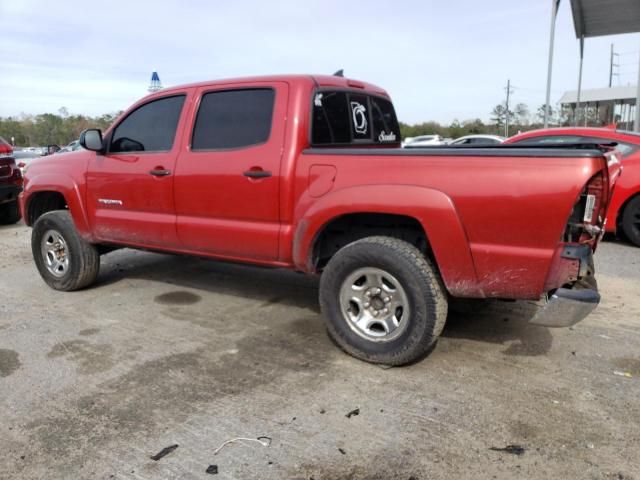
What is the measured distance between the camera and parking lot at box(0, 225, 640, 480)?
2.65 meters

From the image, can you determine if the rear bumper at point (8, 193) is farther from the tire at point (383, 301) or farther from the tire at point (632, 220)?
the tire at point (632, 220)

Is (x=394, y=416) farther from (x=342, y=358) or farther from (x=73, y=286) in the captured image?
(x=73, y=286)

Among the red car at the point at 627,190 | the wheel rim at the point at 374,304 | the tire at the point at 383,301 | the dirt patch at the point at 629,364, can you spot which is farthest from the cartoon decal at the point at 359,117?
the red car at the point at 627,190

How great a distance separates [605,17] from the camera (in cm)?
1958

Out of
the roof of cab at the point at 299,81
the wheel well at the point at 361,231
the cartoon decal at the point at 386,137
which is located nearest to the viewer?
the wheel well at the point at 361,231

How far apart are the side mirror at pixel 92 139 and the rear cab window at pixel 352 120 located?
213 cm

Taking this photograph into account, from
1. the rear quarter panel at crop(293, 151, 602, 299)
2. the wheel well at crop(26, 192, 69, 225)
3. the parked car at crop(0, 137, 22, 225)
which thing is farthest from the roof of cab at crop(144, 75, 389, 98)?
the parked car at crop(0, 137, 22, 225)

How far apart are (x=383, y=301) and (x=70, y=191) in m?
3.35

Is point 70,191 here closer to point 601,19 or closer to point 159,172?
point 159,172

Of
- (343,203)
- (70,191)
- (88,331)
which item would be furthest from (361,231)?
(70,191)

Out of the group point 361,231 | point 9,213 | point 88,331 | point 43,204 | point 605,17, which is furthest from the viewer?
point 605,17

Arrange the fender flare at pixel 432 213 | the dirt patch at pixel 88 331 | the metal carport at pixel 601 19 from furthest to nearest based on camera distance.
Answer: the metal carport at pixel 601 19 → the dirt patch at pixel 88 331 → the fender flare at pixel 432 213

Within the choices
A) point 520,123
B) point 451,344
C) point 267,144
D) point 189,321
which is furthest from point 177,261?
point 520,123

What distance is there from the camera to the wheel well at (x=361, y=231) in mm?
3682
